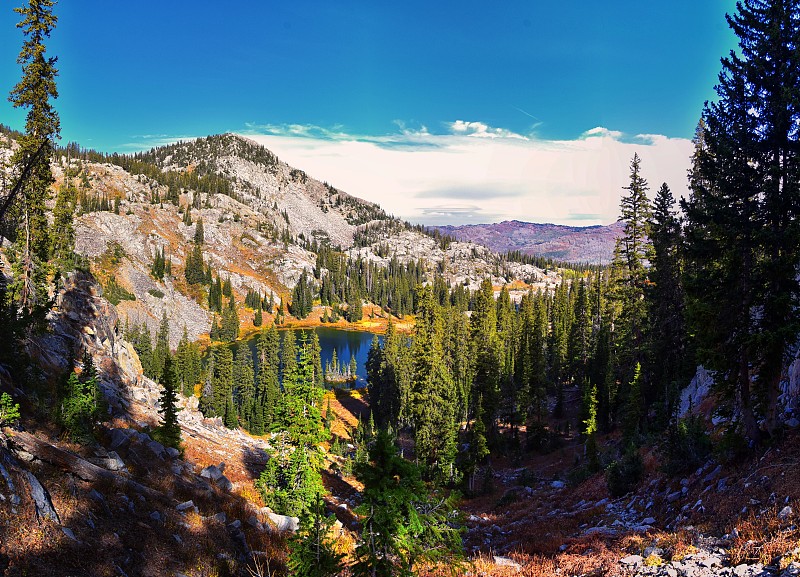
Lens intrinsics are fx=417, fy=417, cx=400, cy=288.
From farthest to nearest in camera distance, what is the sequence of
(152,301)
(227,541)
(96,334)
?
(152,301) < (96,334) < (227,541)

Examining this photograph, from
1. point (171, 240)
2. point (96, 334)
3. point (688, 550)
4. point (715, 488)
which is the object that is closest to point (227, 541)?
point (688, 550)

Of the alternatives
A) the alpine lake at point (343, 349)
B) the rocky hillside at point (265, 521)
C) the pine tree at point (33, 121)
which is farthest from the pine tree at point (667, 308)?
the alpine lake at point (343, 349)

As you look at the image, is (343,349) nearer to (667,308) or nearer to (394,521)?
(667,308)

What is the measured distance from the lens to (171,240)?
573 feet

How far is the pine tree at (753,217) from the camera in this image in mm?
12922

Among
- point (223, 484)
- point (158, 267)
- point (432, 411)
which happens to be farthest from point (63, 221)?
point (158, 267)

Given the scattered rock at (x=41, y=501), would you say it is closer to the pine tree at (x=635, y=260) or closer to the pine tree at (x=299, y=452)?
the pine tree at (x=299, y=452)

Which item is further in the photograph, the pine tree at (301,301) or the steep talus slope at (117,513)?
the pine tree at (301,301)

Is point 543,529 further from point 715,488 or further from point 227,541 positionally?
point 227,541

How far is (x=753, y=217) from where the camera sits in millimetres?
13852

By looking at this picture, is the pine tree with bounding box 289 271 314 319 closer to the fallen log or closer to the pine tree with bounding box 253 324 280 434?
the pine tree with bounding box 253 324 280 434

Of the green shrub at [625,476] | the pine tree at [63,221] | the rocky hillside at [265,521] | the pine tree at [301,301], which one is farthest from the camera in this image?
the pine tree at [301,301]

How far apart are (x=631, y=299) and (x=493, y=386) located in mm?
20580

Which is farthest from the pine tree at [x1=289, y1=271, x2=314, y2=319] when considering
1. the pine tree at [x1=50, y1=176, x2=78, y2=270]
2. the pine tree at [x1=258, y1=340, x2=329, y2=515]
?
the pine tree at [x1=258, y1=340, x2=329, y2=515]
